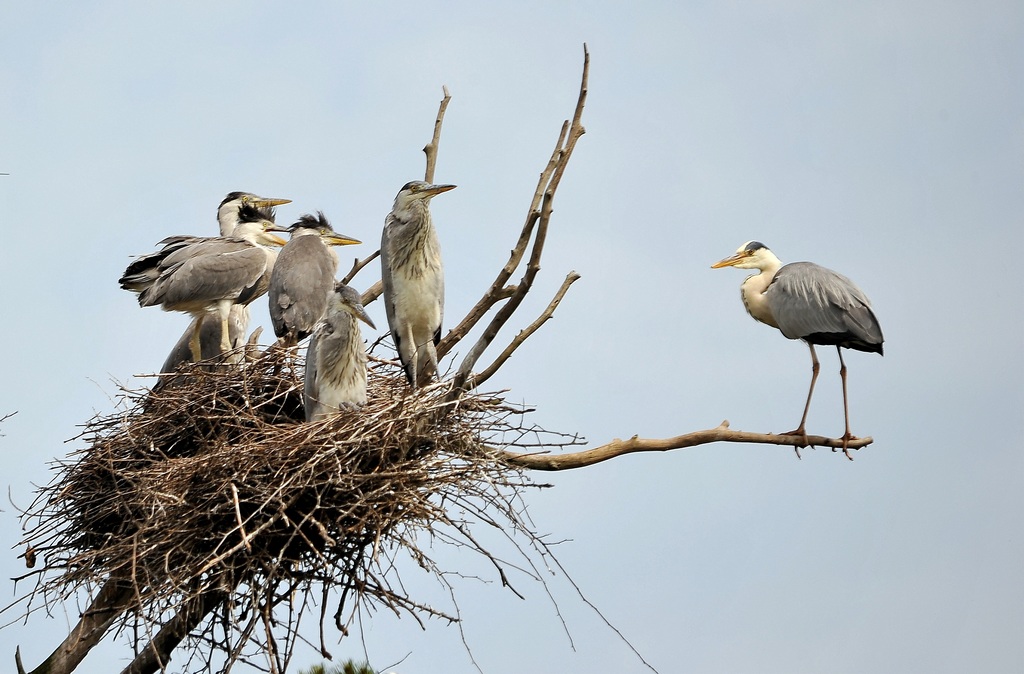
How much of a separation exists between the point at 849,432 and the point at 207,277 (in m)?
3.88

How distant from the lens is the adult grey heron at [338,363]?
5.27m

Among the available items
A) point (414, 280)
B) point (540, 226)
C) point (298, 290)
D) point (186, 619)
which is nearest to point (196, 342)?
point (298, 290)

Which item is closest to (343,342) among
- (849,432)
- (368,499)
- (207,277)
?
(368,499)

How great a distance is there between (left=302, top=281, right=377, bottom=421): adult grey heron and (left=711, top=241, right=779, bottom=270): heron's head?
3.81 metres

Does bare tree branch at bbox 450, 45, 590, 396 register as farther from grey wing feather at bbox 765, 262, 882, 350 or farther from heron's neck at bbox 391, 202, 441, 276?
grey wing feather at bbox 765, 262, 882, 350

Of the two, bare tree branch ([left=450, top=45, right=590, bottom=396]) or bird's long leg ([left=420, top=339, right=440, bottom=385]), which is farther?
bird's long leg ([left=420, top=339, right=440, bottom=385])

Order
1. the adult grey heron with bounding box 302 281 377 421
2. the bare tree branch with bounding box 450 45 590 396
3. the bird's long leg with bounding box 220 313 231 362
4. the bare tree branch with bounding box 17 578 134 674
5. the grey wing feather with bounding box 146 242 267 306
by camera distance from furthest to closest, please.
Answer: the bird's long leg with bounding box 220 313 231 362 → the grey wing feather with bounding box 146 242 267 306 → the bare tree branch with bounding box 17 578 134 674 → the adult grey heron with bounding box 302 281 377 421 → the bare tree branch with bounding box 450 45 590 396

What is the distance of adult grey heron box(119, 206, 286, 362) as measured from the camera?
6695 mm

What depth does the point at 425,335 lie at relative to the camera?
19.0ft

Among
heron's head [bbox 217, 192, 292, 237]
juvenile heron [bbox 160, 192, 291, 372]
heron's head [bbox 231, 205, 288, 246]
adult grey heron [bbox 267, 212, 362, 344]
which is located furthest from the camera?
heron's head [bbox 217, 192, 292, 237]

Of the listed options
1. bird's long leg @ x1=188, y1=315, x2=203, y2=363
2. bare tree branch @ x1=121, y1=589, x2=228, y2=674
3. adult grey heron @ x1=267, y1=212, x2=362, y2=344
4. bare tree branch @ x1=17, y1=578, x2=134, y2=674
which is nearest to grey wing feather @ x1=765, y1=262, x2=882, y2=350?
adult grey heron @ x1=267, y1=212, x2=362, y2=344

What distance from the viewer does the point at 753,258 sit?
833 cm

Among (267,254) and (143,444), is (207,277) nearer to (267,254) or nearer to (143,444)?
(267,254)

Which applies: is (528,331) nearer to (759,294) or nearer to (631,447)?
(631,447)
